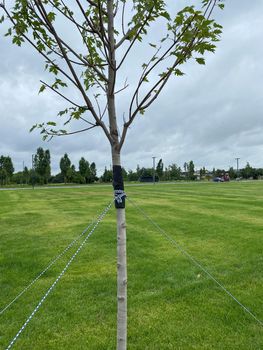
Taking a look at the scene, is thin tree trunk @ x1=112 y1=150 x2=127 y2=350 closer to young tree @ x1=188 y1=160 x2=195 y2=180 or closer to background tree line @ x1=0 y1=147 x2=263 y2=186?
background tree line @ x1=0 y1=147 x2=263 y2=186

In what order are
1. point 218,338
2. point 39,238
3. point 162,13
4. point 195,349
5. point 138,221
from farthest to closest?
point 138,221, point 39,238, point 218,338, point 195,349, point 162,13

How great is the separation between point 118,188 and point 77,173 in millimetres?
73843

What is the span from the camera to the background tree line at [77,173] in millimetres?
62094

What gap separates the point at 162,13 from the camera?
2.67 metres

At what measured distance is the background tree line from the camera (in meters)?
62.1

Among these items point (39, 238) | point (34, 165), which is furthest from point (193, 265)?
point (34, 165)

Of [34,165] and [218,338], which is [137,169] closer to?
[34,165]

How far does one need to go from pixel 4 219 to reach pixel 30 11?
12181 millimetres

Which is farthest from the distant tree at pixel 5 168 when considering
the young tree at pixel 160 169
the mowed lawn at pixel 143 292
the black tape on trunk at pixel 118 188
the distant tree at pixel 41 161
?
the black tape on trunk at pixel 118 188

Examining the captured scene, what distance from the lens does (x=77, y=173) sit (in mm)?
75688

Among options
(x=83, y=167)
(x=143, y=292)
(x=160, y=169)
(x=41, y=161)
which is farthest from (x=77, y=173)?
(x=143, y=292)

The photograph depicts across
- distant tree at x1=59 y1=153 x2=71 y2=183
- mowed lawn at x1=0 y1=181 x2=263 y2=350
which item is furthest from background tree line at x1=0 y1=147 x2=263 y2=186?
mowed lawn at x1=0 y1=181 x2=263 y2=350

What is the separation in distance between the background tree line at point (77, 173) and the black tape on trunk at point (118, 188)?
175ft

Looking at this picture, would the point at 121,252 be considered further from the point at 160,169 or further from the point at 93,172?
the point at 160,169
